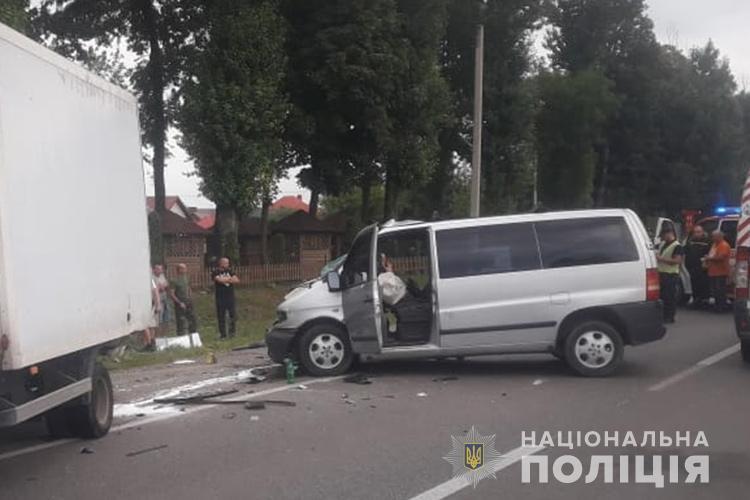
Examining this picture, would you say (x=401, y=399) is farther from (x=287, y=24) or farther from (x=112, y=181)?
(x=287, y=24)

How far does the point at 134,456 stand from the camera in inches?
294

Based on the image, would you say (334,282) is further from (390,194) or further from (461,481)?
(390,194)

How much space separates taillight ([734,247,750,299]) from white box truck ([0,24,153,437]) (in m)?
7.05

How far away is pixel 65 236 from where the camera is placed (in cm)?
677

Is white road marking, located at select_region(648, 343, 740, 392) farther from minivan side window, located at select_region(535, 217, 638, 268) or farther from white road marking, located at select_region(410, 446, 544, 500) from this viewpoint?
white road marking, located at select_region(410, 446, 544, 500)

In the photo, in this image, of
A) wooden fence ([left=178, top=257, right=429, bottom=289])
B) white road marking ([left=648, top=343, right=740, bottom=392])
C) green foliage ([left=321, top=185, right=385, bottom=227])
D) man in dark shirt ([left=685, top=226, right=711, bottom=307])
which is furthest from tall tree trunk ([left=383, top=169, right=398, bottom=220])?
white road marking ([left=648, top=343, right=740, bottom=392])

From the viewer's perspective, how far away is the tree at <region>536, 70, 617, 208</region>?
45219mm

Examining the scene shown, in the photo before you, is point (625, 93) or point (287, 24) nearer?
point (287, 24)

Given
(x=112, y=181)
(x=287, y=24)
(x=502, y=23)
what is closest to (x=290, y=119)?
(x=287, y=24)

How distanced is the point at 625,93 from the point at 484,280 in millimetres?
41358

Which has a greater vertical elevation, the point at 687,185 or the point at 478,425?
the point at 687,185

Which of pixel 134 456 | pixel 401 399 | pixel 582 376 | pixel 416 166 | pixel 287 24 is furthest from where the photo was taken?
pixel 416 166

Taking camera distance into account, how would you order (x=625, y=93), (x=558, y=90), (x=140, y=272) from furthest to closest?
(x=625, y=93) < (x=558, y=90) < (x=140, y=272)

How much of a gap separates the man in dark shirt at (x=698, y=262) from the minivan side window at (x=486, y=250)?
9308mm
